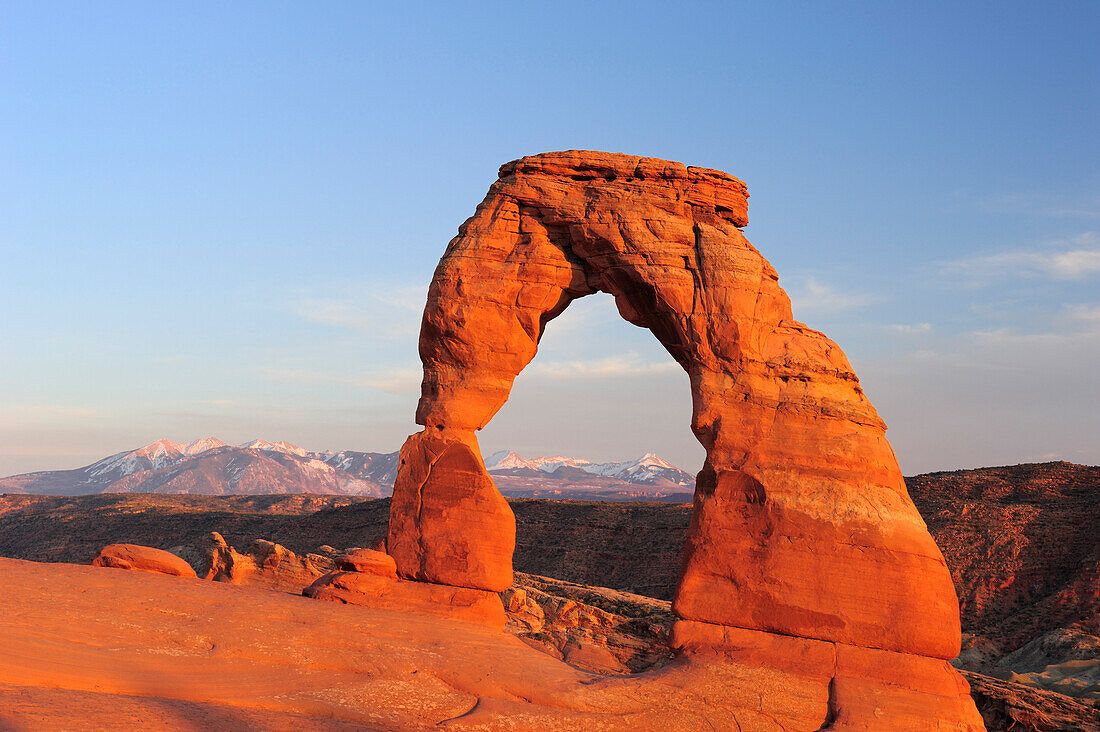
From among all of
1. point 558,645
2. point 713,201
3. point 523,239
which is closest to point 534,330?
point 523,239

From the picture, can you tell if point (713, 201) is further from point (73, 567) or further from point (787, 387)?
point (73, 567)

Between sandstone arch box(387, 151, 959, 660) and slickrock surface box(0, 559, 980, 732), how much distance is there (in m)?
1.27

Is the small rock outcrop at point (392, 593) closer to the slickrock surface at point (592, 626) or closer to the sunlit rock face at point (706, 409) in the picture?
the sunlit rock face at point (706, 409)

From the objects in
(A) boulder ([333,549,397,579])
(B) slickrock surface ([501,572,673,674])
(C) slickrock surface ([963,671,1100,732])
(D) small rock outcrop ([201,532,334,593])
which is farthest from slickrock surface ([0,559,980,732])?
(C) slickrock surface ([963,671,1100,732])

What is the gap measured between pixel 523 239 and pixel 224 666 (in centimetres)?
901

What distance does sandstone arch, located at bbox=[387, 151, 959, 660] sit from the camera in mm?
13688

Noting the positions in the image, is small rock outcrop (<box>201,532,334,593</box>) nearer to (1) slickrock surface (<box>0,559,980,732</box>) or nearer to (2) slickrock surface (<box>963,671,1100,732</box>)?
(1) slickrock surface (<box>0,559,980,732</box>)

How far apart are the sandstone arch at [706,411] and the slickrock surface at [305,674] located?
→ 1.27 metres

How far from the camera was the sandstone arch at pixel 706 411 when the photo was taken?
44.9ft

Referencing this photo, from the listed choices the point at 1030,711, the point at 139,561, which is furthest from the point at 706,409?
the point at 1030,711

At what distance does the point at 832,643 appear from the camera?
44.2 ft

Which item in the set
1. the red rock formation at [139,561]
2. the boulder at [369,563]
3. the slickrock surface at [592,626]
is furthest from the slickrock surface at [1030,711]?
the red rock formation at [139,561]

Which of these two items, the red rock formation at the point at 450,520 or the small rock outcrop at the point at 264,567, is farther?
the small rock outcrop at the point at 264,567

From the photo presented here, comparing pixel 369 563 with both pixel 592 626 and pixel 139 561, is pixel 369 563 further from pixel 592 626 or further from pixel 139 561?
pixel 592 626
